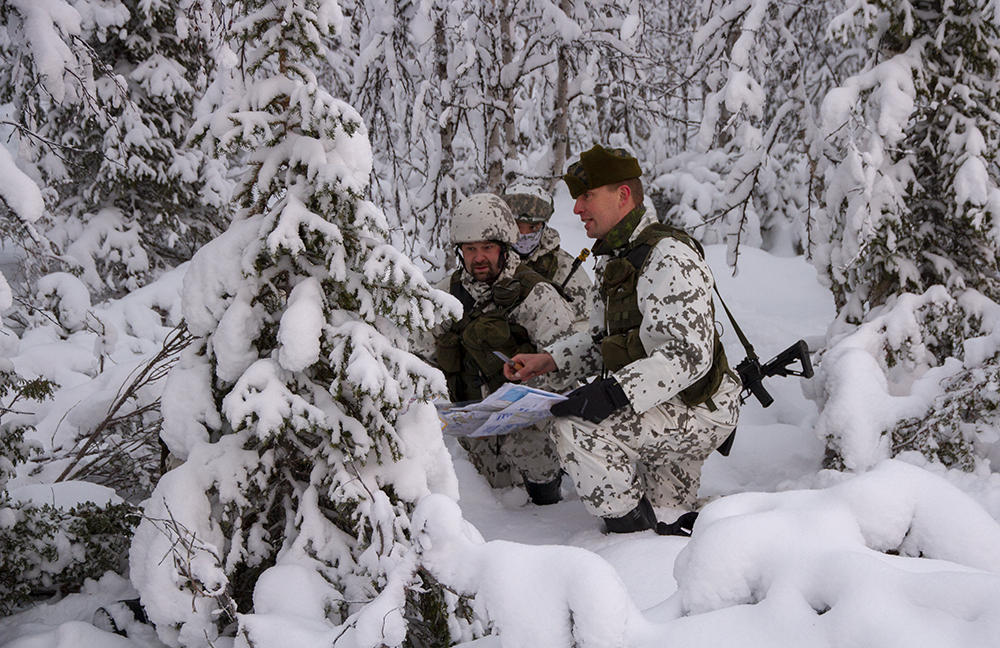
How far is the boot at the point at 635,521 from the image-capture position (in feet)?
10.9

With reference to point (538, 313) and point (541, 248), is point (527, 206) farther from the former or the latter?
point (538, 313)

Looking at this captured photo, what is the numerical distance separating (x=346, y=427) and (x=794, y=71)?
4.67m

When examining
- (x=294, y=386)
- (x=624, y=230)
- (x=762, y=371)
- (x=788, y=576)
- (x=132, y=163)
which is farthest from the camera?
(x=132, y=163)

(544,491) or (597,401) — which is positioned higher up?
(597,401)

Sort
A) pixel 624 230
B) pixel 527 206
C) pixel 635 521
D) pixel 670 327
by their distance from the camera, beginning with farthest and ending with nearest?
1. pixel 527 206
2. pixel 624 230
3. pixel 635 521
4. pixel 670 327

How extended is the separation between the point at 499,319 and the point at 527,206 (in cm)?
123

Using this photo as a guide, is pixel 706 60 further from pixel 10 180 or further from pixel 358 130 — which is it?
pixel 10 180

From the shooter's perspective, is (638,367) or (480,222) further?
(480,222)

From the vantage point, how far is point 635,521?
333 cm

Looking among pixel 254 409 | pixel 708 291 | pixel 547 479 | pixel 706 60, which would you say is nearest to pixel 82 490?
pixel 254 409

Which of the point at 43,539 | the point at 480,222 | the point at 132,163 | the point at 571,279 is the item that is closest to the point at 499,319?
the point at 480,222

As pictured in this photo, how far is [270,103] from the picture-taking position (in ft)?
7.98

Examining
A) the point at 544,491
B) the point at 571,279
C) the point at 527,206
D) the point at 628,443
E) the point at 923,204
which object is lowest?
the point at 544,491

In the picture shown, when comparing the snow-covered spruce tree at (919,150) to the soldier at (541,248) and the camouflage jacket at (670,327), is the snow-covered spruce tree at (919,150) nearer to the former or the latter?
the camouflage jacket at (670,327)
